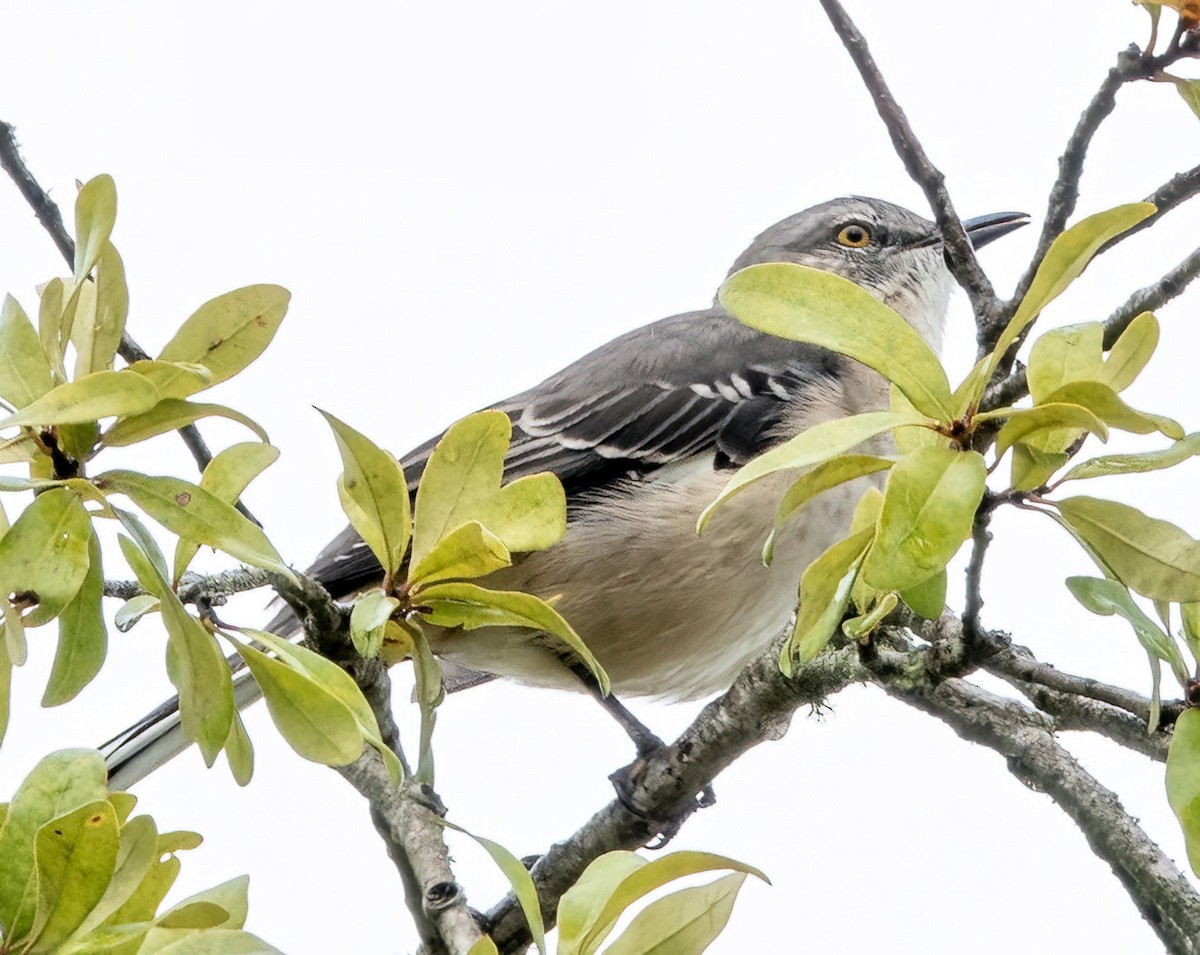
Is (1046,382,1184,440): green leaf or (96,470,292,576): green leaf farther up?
(96,470,292,576): green leaf

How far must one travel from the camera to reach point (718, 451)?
4766mm

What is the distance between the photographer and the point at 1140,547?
185 centimetres

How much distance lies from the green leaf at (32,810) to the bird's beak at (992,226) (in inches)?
185

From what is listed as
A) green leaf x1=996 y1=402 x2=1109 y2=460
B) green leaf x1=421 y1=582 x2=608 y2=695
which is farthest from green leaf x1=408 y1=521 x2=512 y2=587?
green leaf x1=996 y1=402 x2=1109 y2=460

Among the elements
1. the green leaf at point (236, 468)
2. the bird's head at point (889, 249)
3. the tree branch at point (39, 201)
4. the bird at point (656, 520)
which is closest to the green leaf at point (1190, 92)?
the green leaf at point (236, 468)

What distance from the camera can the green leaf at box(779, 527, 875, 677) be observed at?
1.84 meters

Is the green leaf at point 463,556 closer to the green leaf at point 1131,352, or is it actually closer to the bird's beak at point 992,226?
the green leaf at point 1131,352

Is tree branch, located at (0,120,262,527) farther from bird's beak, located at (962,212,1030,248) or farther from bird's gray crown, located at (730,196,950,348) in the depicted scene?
bird's beak, located at (962,212,1030,248)

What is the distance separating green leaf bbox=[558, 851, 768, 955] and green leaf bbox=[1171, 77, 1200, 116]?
4.55 ft

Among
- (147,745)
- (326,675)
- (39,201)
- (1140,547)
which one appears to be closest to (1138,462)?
(1140,547)

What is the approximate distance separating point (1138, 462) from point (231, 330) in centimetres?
129

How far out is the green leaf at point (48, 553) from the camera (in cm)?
177

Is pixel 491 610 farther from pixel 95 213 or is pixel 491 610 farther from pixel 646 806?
pixel 646 806

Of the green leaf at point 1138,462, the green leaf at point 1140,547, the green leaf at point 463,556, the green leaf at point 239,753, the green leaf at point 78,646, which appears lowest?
the green leaf at point 1140,547
